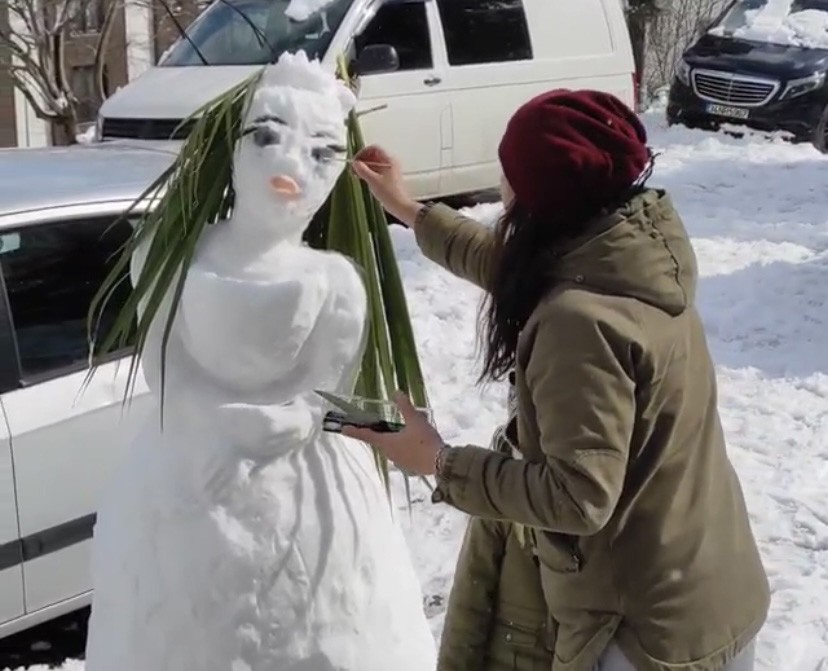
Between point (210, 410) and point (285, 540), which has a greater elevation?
point (210, 410)

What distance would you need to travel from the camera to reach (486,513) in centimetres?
215

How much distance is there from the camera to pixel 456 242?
2.80m

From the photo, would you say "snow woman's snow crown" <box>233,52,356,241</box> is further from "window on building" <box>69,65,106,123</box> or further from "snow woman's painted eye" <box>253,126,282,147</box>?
"window on building" <box>69,65,106,123</box>

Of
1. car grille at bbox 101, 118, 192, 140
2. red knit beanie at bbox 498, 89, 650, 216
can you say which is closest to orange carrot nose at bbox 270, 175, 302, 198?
red knit beanie at bbox 498, 89, 650, 216

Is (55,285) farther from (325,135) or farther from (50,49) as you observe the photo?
(50,49)

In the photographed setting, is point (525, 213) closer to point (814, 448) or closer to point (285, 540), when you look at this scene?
point (285, 540)

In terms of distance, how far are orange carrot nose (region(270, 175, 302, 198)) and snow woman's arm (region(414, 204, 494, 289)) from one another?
13.8 inches

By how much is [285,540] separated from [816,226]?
7.81 m

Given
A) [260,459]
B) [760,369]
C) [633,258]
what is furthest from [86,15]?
[633,258]

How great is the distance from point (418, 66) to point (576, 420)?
7.36 meters

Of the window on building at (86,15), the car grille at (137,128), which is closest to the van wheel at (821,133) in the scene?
the window on building at (86,15)

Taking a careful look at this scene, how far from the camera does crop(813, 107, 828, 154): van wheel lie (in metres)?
13.5

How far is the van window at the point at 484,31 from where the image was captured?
9.41 m

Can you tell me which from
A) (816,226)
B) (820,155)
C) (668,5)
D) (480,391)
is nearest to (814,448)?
(480,391)
